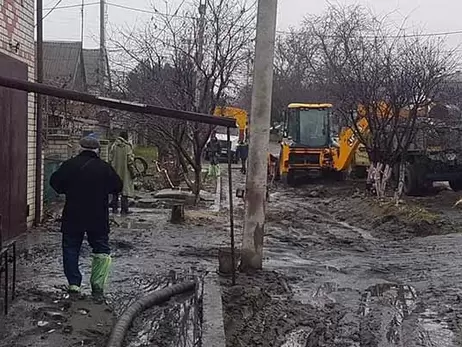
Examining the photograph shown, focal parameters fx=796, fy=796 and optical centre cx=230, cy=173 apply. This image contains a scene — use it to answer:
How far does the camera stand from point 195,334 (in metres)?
6.70

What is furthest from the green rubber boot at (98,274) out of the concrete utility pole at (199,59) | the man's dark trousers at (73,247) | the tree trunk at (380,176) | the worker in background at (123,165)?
the tree trunk at (380,176)

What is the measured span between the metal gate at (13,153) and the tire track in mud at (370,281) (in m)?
3.59

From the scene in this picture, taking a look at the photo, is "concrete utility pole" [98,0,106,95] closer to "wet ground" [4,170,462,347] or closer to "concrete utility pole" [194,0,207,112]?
"concrete utility pole" [194,0,207,112]

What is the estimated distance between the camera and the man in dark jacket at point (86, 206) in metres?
7.89

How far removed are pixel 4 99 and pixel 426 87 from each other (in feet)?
34.1

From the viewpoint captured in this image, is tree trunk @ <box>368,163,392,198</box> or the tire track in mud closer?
the tire track in mud

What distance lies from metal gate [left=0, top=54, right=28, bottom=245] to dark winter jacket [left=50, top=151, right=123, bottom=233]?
105 inches

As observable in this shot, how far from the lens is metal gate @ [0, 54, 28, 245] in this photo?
1048 centimetres

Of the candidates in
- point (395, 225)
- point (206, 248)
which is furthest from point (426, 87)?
point (206, 248)

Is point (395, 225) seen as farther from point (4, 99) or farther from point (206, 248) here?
point (4, 99)

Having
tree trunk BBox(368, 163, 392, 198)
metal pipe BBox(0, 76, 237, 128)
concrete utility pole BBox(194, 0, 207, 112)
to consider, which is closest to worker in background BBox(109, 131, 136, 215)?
concrete utility pole BBox(194, 0, 207, 112)

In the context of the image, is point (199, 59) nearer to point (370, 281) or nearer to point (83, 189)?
point (370, 281)

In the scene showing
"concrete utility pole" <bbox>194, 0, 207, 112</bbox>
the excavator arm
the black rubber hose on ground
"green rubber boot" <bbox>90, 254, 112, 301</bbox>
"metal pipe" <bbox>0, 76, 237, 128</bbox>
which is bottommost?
the black rubber hose on ground

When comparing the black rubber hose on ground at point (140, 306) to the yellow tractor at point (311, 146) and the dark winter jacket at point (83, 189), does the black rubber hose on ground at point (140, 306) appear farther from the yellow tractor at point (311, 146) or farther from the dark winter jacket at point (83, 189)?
the yellow tractor at point (311, 146)
